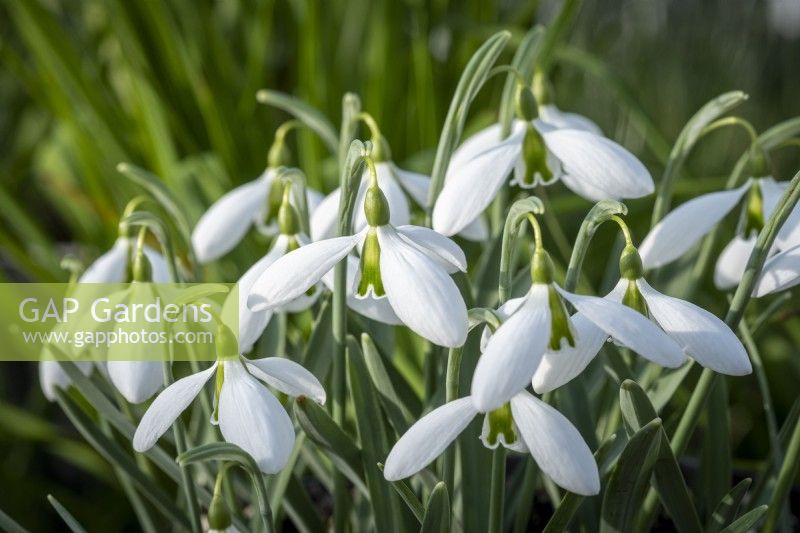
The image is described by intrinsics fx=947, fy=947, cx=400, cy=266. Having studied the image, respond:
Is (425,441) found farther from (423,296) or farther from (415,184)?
(415,184)

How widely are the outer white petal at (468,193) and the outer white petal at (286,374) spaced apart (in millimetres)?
116

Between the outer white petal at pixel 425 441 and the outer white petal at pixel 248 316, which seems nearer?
the outer white petal at pixel 425 441

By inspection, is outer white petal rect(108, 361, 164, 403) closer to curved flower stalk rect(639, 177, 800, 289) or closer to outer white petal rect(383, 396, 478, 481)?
outer white petal rect(383, 396, 478, 481)

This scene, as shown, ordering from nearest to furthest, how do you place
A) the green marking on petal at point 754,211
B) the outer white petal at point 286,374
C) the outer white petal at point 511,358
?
the outer white petal at point 511,358 → the outer white petal at point 286,374 → the green marking on petal at point 754,211

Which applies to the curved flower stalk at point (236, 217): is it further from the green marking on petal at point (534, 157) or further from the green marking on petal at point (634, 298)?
the green marking on petal at point (634, 298)

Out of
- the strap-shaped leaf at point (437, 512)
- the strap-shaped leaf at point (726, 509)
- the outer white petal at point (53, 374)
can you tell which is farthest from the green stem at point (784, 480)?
the outer white petal at point (53, 374)

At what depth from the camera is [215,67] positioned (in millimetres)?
1434

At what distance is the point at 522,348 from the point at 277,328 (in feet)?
1.07

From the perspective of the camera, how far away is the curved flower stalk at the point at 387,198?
0.67 m

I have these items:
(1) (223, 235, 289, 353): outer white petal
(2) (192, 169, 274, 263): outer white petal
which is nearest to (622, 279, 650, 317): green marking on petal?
(1) (223, 235, 289, 353): outer white petal

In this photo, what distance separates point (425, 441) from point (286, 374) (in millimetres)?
96

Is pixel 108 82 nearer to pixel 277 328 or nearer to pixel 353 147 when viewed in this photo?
pixel 277 328

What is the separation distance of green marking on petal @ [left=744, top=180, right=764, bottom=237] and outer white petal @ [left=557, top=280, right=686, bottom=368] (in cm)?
24

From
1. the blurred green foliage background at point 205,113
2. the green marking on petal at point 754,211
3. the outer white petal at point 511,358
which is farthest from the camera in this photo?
the blurred green foliage background at point 205,113
